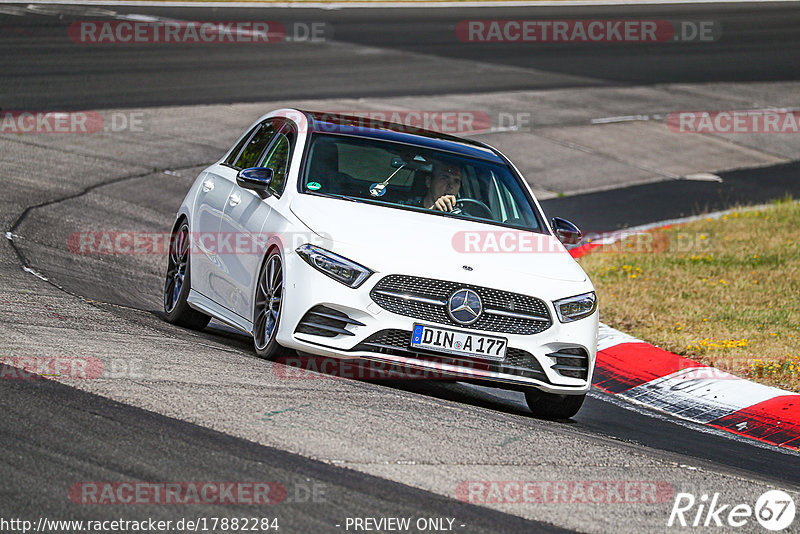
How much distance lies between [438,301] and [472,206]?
1493mm

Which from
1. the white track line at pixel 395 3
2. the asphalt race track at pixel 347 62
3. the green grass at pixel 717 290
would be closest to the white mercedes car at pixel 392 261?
the green grass at pixel 717 290

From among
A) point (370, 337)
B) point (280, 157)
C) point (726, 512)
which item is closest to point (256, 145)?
point (280, 157)

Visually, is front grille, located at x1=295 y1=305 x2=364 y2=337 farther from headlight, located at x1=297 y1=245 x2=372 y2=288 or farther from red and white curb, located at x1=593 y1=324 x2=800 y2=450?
red and white curb, located at x1=593 y1=324 x2=800 y2=450

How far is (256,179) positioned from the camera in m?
8.36

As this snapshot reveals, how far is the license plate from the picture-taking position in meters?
7.32

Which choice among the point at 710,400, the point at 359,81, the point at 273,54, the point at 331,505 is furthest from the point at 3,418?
the point at 273,54

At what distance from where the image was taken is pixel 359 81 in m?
23.2

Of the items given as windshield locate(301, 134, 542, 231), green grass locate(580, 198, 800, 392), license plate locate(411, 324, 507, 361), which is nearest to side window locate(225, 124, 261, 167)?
windshield locate(301, 134, 542, 231)

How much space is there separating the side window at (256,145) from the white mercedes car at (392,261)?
2 centimetres

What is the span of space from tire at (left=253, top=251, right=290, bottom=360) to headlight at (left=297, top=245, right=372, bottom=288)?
0.96ft

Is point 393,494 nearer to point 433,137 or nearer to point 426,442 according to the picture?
point 426,442

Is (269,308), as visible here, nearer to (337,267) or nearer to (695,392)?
(337,267)

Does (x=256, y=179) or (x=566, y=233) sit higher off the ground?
(x=256, y=179)

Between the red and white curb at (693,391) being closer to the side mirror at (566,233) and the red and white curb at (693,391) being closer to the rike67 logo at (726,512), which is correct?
the side mirror at (566,233)
